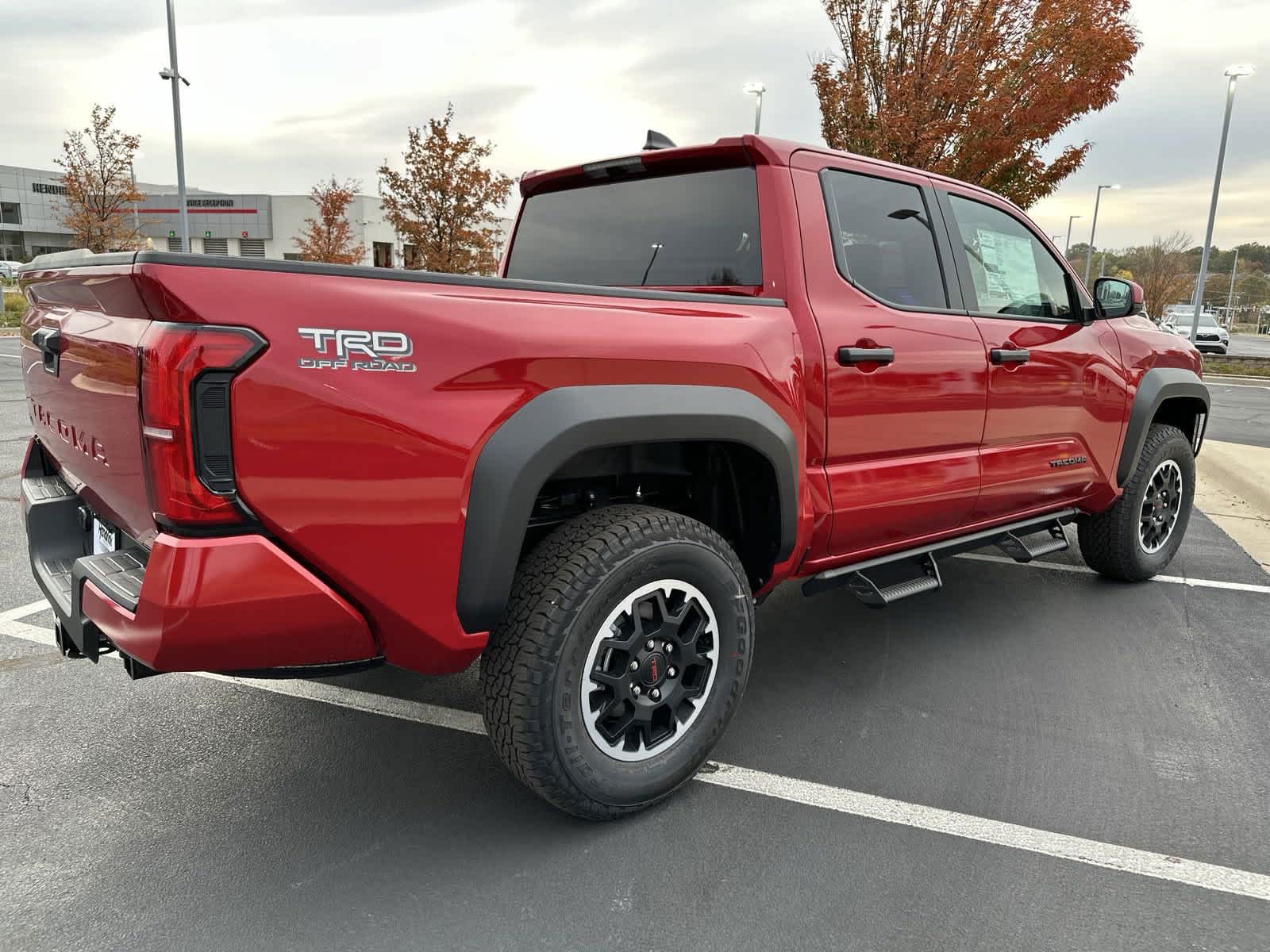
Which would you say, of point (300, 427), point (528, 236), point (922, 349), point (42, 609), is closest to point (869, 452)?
point (922, 349)

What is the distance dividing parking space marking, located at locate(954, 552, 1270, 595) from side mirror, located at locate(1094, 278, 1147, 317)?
4.68 feet

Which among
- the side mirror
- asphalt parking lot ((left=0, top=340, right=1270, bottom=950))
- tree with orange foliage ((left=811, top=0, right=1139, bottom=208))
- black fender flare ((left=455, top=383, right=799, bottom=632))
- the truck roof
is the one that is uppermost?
tree with orange foliage ((left=811, top=0, right=1139, bottom=208))

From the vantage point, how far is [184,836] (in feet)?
8.12

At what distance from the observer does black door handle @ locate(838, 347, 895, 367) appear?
9.84ft

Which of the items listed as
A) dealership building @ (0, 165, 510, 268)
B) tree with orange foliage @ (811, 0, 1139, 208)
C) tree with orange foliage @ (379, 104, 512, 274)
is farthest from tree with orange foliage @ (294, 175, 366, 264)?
tree with orange foliage @ (811, 0, 1139, 208)

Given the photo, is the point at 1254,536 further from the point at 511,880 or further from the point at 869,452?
the point at 511,880

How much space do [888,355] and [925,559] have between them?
941mm

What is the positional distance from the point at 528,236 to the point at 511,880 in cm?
258

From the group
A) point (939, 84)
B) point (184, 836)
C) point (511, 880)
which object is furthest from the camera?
point (939, 84)

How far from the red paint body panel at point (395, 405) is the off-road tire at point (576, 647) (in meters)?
0.15

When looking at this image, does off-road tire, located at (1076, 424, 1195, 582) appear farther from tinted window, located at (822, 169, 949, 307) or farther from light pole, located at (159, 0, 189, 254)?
light pole, located at (159, 0, 189, 254)

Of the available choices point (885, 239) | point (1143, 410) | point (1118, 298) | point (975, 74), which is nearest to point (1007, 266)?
point (1118, 298)

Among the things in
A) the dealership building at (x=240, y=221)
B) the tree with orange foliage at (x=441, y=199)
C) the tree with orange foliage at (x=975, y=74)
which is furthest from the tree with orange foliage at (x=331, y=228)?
the tree with orange foliage at (x=975, y=74)

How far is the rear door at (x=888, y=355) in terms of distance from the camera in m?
3.06
